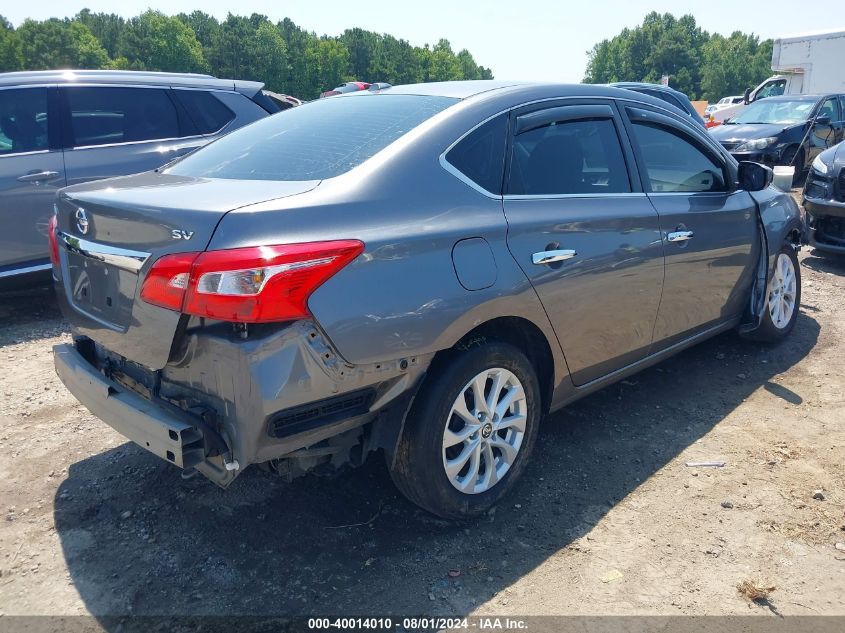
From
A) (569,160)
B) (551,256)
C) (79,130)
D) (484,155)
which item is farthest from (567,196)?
(79,130)

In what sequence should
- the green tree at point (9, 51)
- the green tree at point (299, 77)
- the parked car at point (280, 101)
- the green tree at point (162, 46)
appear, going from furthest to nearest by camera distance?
1. the green tree at point (299, 77)
2. the green tree at point (162, 46)
3. the green tree at point (9, 51)
4. the parked car at point (280, 101)

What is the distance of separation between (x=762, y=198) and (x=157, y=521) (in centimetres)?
396

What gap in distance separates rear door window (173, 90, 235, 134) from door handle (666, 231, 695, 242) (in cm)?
424

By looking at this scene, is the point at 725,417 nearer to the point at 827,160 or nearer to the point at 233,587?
the point at 233,587

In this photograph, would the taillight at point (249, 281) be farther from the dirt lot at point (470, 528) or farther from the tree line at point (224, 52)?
the tree line at point (224, 52)

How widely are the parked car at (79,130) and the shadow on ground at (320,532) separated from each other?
2622 millimetres

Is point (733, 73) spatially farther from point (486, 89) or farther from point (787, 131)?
point (486, 89)

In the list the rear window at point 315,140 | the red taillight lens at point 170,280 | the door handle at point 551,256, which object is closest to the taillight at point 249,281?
the red taillight lens at point 170,280

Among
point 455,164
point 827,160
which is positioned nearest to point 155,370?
point 455,164

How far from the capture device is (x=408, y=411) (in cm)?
260

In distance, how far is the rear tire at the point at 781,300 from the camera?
4656 millimetres

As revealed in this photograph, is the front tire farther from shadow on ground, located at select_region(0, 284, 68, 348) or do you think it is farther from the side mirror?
shadow on ground, located at select_region(0, 284, 68, 348)

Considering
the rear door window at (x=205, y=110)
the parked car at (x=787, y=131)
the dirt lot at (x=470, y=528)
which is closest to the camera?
the dirt lot at (x=470, y=528)

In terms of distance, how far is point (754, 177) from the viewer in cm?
421
